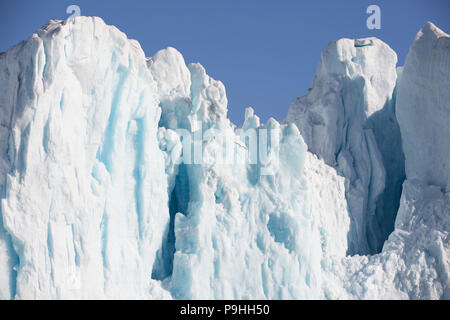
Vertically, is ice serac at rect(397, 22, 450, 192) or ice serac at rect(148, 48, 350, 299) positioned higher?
ice serac at rect(397, 22, 450, 192)

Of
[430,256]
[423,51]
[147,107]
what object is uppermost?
[423,51]

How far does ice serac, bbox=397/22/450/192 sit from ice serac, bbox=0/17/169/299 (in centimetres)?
958

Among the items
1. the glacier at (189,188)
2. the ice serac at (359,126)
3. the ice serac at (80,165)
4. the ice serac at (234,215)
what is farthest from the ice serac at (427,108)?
the ice serac at (80,165)

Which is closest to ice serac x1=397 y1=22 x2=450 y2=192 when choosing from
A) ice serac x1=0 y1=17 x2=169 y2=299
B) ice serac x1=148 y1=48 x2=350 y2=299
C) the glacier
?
the glacier

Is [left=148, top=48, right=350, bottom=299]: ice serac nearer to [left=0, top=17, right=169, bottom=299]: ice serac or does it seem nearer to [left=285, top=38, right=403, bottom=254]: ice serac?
[left=0, top=17, right=169, bottom=299]: ice serac

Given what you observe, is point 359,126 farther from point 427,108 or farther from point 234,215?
point 234,215

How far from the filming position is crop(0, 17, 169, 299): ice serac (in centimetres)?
2434

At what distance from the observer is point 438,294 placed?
28781mm

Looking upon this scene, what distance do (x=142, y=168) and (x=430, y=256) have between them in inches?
397

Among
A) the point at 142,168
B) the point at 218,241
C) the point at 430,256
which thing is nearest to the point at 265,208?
the point at 218,241

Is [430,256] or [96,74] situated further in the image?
[430,256]

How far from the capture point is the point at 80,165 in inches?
1003
